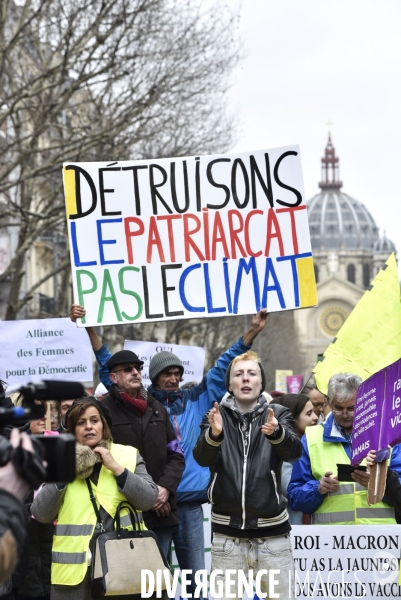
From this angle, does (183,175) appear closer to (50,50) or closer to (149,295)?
(149,295)

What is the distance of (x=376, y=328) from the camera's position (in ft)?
23.2

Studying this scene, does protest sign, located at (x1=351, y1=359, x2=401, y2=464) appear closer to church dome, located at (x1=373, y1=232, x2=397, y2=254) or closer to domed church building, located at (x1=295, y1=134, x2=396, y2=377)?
domed church building, located at (x1=295, y1=134, x2=396, y2=377)

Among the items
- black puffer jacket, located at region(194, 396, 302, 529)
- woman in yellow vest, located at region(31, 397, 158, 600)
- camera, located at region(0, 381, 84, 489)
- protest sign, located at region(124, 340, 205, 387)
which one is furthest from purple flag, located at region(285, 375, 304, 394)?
camera, located at region(0, 381, 84, 489)

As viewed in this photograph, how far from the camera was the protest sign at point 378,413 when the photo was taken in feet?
18.3

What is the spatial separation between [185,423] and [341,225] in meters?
186

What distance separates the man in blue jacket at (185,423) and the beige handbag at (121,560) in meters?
1.62

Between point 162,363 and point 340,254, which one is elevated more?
point 340,254

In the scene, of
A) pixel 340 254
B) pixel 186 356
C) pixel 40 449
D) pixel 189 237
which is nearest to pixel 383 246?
pixel 340 254

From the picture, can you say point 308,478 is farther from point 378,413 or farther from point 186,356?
point 186,356

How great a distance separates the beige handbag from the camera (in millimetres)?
5617

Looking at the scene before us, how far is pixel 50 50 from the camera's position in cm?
1830

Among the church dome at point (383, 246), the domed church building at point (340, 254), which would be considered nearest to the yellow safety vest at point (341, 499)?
the domed church building at point (340, 254)

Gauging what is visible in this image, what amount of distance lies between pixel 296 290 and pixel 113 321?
105 cm

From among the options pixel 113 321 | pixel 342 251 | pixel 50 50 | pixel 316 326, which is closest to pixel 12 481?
pixel 113 321
